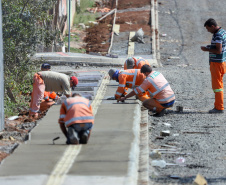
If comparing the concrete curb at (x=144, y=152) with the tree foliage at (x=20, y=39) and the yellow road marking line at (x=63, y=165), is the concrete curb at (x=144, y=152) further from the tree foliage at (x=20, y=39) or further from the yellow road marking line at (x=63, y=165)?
the tree foliage at (x=20, y=39)

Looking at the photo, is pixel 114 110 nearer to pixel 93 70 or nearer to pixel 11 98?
pixel 11 98

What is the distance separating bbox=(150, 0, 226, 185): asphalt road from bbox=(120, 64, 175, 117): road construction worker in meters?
0.35

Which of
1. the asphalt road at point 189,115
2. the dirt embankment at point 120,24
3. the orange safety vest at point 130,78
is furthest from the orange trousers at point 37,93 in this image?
the dirt embankment at point 120,24

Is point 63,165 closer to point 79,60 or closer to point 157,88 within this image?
point 157,88

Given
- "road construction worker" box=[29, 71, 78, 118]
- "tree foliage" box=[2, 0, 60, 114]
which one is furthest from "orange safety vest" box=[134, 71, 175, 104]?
"tree foliage" box=[2, 0, 60, 114]

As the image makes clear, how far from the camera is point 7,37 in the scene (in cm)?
1519

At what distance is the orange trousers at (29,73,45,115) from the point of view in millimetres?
12648

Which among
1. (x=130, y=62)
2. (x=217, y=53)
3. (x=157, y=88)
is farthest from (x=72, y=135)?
(x=130, y=62)

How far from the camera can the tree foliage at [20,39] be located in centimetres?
1491

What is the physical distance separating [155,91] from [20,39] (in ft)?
17.1

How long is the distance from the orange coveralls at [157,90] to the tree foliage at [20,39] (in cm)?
424

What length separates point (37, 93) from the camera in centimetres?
1267

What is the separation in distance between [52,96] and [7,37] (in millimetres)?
Result: 2582

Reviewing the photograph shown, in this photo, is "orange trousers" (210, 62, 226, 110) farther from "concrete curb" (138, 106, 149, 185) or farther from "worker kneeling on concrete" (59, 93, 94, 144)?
"worker kneeling on concrete" (59, 93, 94, 144)
